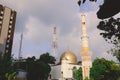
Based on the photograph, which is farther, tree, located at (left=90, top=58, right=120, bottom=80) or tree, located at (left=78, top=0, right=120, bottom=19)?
tree, located at (left=90, top=58, right=120, bottom=80)

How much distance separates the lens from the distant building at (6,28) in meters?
67.9

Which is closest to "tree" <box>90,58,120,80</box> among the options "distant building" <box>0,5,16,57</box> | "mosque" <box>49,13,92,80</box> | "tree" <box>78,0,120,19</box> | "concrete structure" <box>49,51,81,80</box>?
"mosque" <box>49,13,92,80</box>

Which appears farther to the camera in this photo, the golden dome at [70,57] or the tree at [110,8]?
the golden dome at [70,57]

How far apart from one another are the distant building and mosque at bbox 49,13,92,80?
1386cm

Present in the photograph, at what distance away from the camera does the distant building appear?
2672 inches

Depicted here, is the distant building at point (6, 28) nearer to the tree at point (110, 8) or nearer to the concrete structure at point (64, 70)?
the concrete structure at point (64, 70)

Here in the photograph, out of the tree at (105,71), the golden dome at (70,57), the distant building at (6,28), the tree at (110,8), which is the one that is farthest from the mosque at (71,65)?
the tree at (110,8)

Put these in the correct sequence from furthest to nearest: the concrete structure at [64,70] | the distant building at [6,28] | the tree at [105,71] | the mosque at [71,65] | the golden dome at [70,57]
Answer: the golden dome at [70,57]
the distant building at [6,28]
the concrete structure at [64,70]
the mosque at [71,65]
the tree at [105,71]

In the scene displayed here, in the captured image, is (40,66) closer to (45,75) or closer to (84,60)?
(45,75)

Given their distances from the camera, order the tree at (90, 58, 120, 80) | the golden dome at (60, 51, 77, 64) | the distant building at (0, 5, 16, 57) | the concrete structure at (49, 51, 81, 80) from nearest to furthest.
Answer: the tree at (90, 58, 120, 80), the concrete structure at (49, 51, 81, 80), the distant building at (0, 5, 16, 57), the golden dome at (60, 51, 77, 64)

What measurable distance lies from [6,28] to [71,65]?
22.3m

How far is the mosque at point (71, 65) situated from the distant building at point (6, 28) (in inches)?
546

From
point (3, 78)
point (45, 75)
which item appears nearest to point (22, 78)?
point (45, 75)

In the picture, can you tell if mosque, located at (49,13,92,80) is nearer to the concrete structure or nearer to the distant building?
the concrete structure
